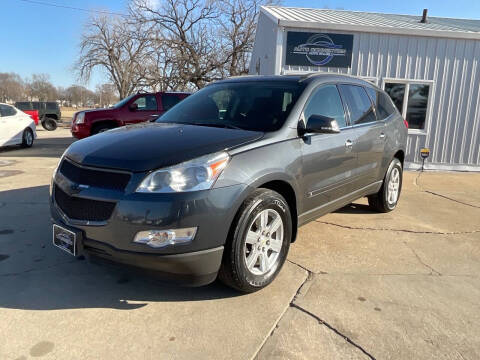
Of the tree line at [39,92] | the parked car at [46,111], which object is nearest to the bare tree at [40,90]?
the tree line at [39,92]

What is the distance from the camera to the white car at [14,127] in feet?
38.2

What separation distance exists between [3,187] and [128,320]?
511cm

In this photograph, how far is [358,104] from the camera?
4.57 m

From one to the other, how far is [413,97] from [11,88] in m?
98.9

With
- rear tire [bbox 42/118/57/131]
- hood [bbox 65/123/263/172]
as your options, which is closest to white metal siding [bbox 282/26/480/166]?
hood [bbox 65/123/263/172]

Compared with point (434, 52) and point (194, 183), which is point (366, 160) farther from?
point (434, 52)

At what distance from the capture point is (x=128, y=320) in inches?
106

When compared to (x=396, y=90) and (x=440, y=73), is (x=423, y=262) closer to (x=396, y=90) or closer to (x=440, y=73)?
(x=396, y=90)

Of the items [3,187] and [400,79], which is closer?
[3,187]

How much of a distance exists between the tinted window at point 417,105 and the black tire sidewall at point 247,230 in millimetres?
7792

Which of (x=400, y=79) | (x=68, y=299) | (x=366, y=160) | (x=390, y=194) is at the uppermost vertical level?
(x=400, y=79)

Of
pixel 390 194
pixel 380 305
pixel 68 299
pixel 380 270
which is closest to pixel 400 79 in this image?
pixel 390 194

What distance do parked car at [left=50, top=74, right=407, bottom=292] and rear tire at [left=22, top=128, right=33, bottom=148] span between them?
10591 mm

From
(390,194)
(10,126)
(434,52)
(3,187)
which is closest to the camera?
(390,194)
